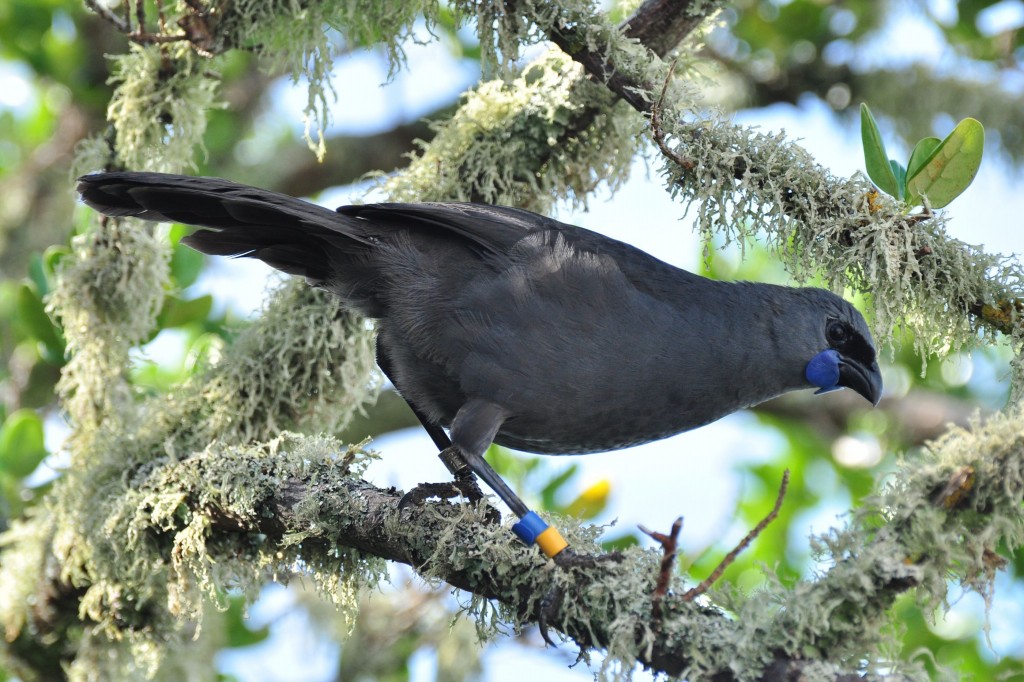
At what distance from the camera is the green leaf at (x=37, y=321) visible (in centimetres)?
421

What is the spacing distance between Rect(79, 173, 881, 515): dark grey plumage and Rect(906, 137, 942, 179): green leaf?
660 millimetres

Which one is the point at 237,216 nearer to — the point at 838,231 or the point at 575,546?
the point at 575,546

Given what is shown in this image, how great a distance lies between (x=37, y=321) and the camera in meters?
4.28

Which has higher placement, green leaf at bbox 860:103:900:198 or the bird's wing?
the bird's wing

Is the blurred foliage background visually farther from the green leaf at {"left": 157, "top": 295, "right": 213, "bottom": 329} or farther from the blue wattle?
the blue wattle

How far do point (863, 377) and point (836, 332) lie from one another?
0.55ft

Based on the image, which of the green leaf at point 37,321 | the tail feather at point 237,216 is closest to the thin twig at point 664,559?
the tail feather at point 237,216

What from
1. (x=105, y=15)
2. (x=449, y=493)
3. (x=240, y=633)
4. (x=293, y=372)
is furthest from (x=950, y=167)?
(x=240, y=633)

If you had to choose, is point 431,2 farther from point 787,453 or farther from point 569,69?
point 787,453

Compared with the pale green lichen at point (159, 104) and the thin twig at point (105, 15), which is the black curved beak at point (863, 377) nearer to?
the pale green lichen at point (159, 104)

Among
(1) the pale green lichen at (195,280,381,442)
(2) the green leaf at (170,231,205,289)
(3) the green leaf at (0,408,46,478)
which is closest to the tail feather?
(1) the pale green lichen at (195,280,381,442)

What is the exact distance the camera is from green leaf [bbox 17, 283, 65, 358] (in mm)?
4207

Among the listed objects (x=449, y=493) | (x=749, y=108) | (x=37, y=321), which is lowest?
(x=449, y=493)

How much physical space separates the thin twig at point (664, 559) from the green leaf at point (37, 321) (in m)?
2.94
